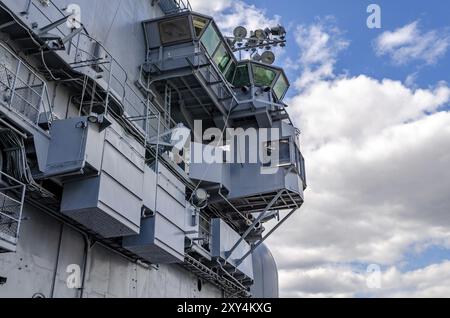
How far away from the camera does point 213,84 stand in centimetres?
1584

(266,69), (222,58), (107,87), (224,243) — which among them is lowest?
(224,243)

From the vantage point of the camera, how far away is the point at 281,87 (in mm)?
19156

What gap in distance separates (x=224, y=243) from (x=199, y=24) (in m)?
7.32

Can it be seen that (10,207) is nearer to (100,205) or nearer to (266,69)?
(100,205)

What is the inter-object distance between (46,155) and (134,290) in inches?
211

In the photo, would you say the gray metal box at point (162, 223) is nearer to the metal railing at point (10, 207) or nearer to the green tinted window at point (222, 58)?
the metal railing at point (10, 207)

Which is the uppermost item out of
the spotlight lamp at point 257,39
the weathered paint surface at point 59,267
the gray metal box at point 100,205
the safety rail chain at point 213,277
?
the spotlight lamp at point 257,39

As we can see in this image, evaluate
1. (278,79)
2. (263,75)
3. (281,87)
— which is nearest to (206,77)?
(263,75)

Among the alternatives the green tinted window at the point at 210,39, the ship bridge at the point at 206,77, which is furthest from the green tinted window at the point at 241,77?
the green tinted window at the point at 210,39

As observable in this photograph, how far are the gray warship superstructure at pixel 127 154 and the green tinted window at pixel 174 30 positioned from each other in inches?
1.4

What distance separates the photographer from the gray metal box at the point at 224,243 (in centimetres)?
1599

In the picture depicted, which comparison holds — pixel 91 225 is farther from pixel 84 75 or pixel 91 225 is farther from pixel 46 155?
pixel 84 75
